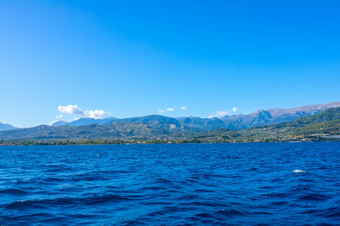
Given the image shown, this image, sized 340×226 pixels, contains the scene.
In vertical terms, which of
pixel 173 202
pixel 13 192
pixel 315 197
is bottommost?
pixel 315 197

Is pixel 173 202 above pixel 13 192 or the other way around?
the other way around

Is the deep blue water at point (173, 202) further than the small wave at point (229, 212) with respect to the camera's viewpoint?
No

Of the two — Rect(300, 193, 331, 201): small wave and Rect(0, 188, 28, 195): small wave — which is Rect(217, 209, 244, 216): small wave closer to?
Rect(300, 193, 331, 201): small wave

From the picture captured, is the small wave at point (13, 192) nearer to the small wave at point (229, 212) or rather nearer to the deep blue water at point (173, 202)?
the deep blue water at point (173, 202)

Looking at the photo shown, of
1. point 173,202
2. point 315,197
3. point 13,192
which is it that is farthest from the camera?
point 13,192

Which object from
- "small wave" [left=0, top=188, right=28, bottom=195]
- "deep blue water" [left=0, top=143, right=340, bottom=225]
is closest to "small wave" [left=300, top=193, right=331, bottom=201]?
"deep blue water" [left=0, top=143, right=340, bottom=225]

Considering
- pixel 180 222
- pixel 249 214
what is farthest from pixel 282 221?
pixel 180 222

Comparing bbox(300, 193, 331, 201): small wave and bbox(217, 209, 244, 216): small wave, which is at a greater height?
bbox(217, 209, 244, 216): small wave

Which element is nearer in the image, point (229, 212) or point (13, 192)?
point (229, 212)

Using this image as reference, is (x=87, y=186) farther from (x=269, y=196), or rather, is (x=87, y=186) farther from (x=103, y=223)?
(x=269, y=196)

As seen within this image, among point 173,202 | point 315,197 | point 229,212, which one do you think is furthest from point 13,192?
point 315,197

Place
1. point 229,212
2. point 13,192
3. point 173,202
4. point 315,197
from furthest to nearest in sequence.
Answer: point 13,192 → point 315,197 → point 173,202 → point 229,212

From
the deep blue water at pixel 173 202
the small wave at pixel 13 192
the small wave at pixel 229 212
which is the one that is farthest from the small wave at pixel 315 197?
the small wave at pixel 13 192

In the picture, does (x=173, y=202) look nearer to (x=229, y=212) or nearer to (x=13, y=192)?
(x=229, y=212)
